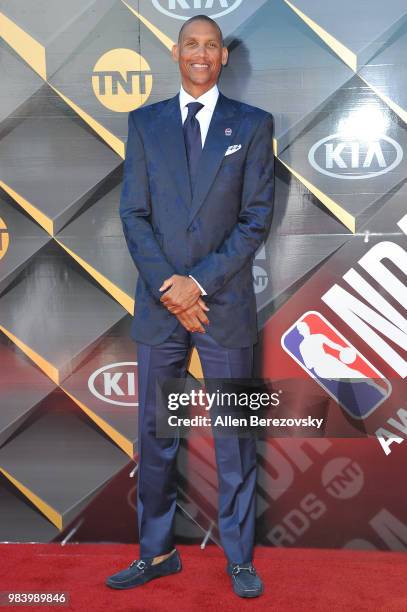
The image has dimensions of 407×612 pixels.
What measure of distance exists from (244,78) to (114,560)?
6.21ft

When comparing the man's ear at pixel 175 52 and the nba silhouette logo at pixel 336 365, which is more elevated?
the man's ear at pixel 175 52

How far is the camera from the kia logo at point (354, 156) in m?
2.55

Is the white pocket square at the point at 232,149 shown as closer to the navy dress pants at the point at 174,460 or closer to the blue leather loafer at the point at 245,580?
the navy dress pants at the point at 174,460

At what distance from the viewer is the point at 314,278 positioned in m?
2.61

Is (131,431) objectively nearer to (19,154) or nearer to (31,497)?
(31,497)

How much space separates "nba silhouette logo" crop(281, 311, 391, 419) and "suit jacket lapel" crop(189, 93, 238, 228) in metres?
0.68

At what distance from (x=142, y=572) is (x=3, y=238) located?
1.38 m

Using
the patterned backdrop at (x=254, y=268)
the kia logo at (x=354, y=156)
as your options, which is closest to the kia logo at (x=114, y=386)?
the patterned backdrop at (x=254, y=268)

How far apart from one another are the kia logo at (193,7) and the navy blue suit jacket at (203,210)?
456mm

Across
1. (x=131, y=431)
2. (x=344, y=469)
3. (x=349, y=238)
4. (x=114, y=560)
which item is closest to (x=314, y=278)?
(x=349, y=238)

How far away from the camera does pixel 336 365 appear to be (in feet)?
8.59

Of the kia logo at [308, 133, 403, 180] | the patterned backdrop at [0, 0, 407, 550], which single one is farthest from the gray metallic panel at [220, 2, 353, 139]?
the kia logo at [308, 133, 403, 180]

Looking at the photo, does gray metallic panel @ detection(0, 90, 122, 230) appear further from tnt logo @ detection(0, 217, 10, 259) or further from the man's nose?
the man's nose

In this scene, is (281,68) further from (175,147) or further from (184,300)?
(184,300)
